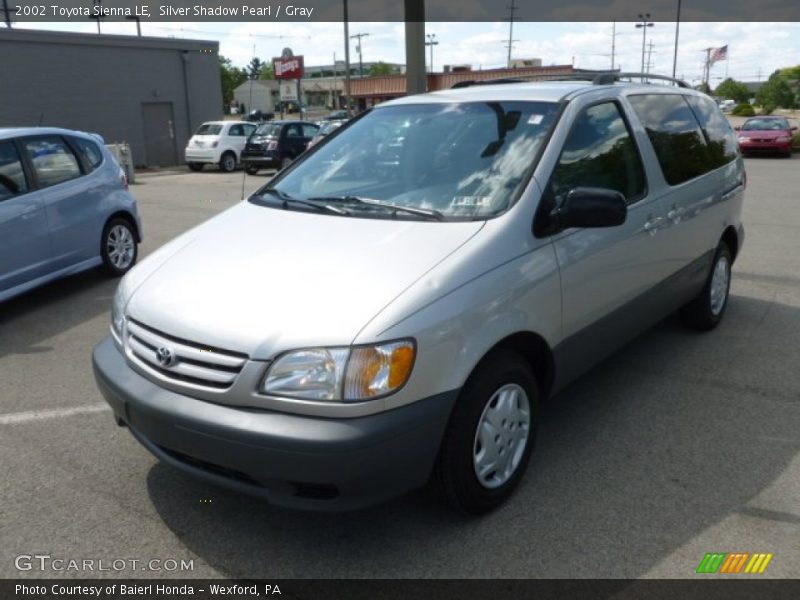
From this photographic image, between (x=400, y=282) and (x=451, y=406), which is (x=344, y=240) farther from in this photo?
(x=451, y=406)

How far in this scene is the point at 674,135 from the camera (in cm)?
475

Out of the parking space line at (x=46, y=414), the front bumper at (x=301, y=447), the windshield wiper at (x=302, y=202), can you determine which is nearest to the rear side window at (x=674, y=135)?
the windshield wiper at (x=302, y=202)

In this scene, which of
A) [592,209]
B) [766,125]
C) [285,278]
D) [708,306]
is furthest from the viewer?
[766,125]

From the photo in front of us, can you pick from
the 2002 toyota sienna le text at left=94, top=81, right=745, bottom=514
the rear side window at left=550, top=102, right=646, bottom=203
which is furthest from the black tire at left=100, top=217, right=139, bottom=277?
the rear side window at left=550, top=102, right=646, bottom=203

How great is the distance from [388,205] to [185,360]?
49.9 inches

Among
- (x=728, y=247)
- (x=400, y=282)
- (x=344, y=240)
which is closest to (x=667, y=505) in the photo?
(x=400, y=282)

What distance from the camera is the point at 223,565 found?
2.88 meters

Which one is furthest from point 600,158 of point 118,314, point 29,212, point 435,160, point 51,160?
point 51,160

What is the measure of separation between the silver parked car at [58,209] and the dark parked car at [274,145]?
47.2ft

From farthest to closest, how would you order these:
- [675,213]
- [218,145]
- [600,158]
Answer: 1. [218,145]
2. [675,213]
3. [600,158]

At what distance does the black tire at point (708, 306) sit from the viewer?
5.35 meters

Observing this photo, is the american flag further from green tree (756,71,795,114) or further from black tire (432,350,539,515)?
black tire (432,350,539,515)

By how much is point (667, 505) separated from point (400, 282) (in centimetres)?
157
